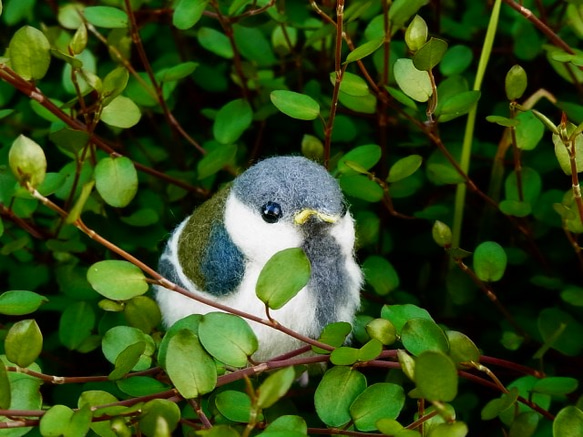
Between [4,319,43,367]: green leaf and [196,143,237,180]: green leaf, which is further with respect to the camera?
[196,143,237,180]: green leaf

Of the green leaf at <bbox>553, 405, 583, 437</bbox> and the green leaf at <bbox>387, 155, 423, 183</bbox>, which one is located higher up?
the green leaf at <bbox>387, 155, 423, 183</bbox>

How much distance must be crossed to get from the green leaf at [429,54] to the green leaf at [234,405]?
329 millimetres

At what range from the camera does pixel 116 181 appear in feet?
2.59

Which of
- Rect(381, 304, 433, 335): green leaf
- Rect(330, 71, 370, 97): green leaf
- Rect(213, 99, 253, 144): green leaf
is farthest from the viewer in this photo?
Rect(213, 99, 253, 144): green leaf

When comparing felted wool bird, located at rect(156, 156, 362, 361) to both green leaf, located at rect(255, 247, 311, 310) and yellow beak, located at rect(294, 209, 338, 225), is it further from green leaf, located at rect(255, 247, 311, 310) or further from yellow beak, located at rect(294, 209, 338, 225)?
green leaf, located at rect(255, 247, 311, 310)

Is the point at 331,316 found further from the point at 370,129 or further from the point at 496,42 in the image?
the point at 496,42

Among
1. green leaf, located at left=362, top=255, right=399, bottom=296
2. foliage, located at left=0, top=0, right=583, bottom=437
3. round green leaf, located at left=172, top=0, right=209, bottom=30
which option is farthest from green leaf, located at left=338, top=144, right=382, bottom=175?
round green leaf, located at left=172, top=0, right=209, bottom=30

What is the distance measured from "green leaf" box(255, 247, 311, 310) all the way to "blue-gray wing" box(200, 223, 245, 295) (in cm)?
14

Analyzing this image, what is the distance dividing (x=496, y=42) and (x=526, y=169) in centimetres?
31

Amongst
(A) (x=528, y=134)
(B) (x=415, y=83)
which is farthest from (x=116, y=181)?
(A) (x=528, y=134)

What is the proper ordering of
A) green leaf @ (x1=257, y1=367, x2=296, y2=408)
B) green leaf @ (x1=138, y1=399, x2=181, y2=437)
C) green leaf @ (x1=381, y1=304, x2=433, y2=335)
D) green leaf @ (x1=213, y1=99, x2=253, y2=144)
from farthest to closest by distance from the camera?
green leaf @ (x1=213, y1=99, x2=253, y2=144), green leaf @ (x1=381, y1=304, x2=433, y2=335), green leaf @ (x1=138, y1=399, x2=181, y2=437), green leaf @ (x1=257, y1=367, x2=296, y2=408)

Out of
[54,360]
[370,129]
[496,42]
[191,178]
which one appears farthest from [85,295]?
[496,42]

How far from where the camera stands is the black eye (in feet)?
2.51

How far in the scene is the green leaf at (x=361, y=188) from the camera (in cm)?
88
